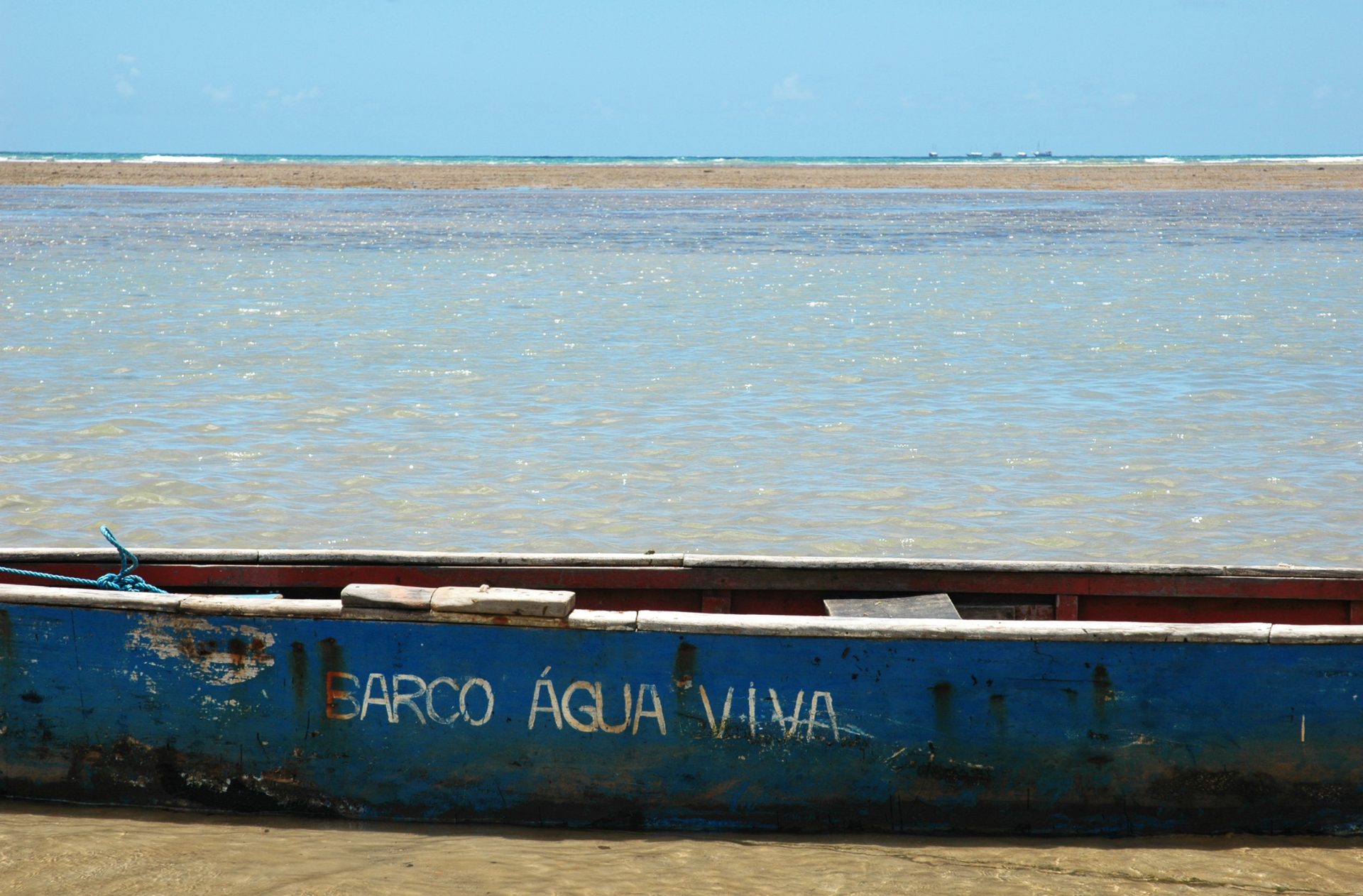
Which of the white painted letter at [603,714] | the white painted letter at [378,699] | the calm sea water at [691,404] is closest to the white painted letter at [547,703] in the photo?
the white painted letter at [603,714]

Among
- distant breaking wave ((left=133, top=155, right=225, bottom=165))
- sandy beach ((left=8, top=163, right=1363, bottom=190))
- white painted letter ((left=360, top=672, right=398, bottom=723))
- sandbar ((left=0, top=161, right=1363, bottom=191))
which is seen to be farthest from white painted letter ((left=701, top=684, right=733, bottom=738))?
distant breaking wave ((left=133, top=155, right=225, bottom=165))

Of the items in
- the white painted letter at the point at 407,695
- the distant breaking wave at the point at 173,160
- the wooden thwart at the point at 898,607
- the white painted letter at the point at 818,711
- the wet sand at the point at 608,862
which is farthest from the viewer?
the distant breaking wave at the point at 173,160

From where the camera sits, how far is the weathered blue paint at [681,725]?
4367mm

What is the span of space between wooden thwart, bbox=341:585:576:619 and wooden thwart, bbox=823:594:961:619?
4.19ft

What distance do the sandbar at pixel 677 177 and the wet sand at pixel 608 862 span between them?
6186 centimetres

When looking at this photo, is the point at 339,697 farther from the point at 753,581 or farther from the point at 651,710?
the point at 753,581

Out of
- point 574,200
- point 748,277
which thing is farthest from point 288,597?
point 574,200

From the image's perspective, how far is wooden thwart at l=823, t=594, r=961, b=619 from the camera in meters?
5.24

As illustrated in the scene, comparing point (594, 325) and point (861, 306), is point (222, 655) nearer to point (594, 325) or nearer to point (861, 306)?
point (594, 325)

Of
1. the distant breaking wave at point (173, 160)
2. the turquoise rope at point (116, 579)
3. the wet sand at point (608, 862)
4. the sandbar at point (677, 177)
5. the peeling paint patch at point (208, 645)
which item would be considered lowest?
the wet sand at point (608, 862)

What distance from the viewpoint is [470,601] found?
174 inches

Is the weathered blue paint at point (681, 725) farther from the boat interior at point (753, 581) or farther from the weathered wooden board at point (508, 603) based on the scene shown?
the boat interior at point (753, 581)

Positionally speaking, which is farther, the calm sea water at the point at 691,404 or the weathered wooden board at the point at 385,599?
the calm sea water at the point at 691,404

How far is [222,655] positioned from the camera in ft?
15.0
